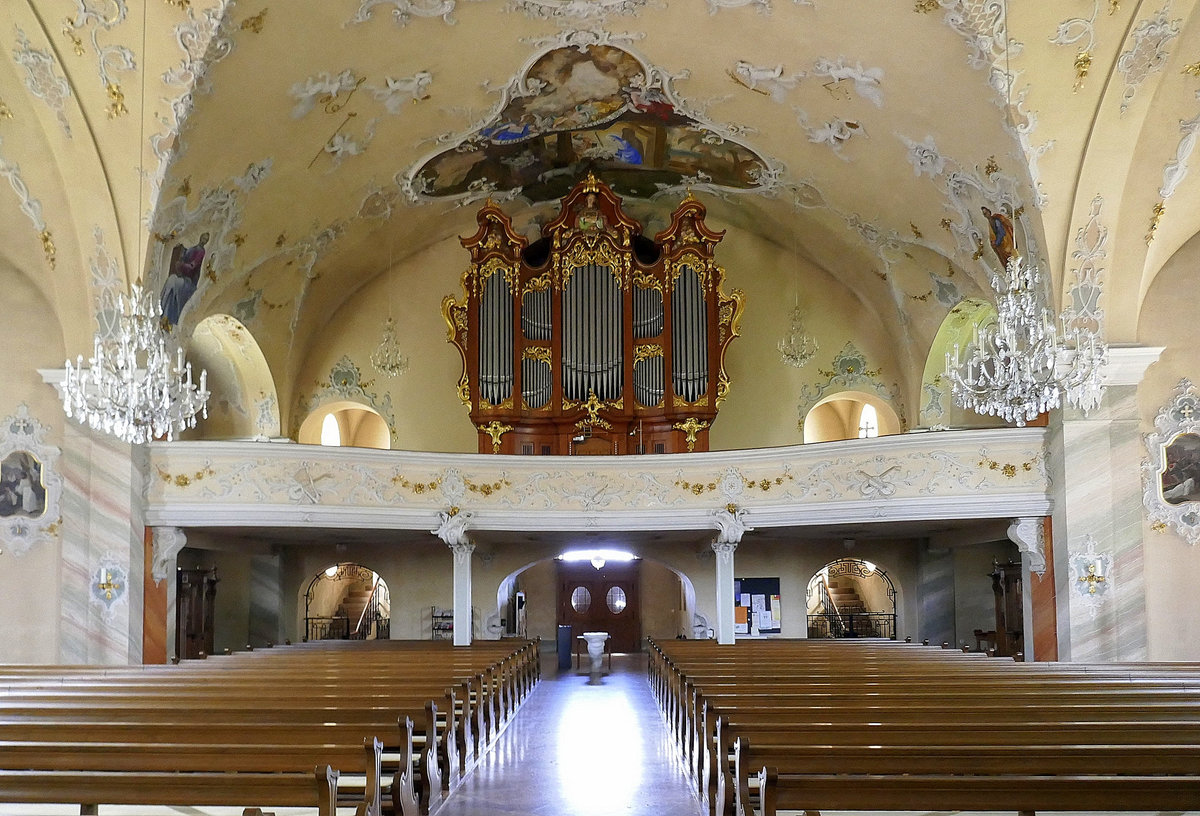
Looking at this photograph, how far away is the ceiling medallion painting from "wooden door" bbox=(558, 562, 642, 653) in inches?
340

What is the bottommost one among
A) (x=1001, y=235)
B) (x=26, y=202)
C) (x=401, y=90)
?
(x=1001, y=235)

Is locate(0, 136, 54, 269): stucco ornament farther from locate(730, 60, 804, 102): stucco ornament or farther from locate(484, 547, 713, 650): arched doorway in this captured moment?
locate(484, 547, 713, 650): arched doorway

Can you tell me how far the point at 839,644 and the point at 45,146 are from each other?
43.6ft

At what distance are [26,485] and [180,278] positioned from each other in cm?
391

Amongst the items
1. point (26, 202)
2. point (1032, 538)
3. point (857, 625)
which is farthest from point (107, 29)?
point (857, 625)

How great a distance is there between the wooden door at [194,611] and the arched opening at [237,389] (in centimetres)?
261

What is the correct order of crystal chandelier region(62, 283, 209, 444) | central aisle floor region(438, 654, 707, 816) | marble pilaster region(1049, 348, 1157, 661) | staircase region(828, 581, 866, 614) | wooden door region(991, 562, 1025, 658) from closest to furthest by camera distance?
1. central aisle floor region(438, 654, 707, 816)
2. crystal chandelier region(62, 283, 209, 444)
3. marble pilaster region(1049, 348, 1157, 661)
4. wooden door region(991, 562, 1025, 658)
5. staircase region(828, 581, 866, 614)

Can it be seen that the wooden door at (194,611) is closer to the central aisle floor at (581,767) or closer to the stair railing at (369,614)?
the central aisle floor at (581,767)

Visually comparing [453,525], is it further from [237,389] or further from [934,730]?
[934,730]

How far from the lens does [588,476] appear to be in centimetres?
1894

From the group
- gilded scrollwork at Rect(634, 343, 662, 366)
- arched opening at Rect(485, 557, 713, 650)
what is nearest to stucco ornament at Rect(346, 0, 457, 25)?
gilded scrollwork at Rect(634, 343, 662, 366)

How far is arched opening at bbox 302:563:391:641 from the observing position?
27475 millimetres

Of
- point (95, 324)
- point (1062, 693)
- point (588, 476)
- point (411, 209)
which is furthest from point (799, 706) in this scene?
point (411, 209)

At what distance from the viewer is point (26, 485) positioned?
56.2ft
